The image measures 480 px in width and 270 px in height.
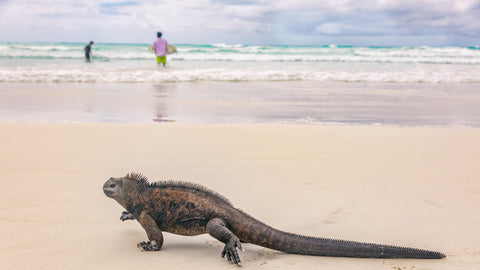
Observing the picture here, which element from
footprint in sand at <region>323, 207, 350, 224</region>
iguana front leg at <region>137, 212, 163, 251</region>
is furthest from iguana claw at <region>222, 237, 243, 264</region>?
footprint in sand at <region>323, 207, 350, 224</region>

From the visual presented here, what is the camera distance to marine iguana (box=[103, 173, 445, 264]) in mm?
2809

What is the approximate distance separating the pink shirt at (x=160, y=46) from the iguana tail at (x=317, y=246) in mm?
21034

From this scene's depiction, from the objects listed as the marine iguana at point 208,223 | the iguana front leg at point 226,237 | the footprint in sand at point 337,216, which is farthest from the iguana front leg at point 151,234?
the footprint in sand at point 337,216

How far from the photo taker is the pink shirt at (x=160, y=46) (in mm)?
22842

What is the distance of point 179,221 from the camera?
299cm

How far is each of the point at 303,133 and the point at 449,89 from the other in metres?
11.4

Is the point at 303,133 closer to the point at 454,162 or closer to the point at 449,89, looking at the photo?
the point at 454,162

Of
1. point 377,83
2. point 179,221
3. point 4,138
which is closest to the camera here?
point 179,221

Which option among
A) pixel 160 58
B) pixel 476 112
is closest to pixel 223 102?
pixel 476 112

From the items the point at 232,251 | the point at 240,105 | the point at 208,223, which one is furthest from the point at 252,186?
the point at 240,105

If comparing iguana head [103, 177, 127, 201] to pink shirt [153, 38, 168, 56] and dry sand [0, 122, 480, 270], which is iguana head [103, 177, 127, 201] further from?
pink shirt [153, 38, 168, 56]

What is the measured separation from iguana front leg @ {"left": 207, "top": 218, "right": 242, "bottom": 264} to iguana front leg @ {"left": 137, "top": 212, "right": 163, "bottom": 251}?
366 millimetres

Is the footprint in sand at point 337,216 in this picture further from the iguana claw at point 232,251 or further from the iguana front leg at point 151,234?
the iguana front leg at point 151,234

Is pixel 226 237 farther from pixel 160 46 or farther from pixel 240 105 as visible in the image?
pixel 160 46
